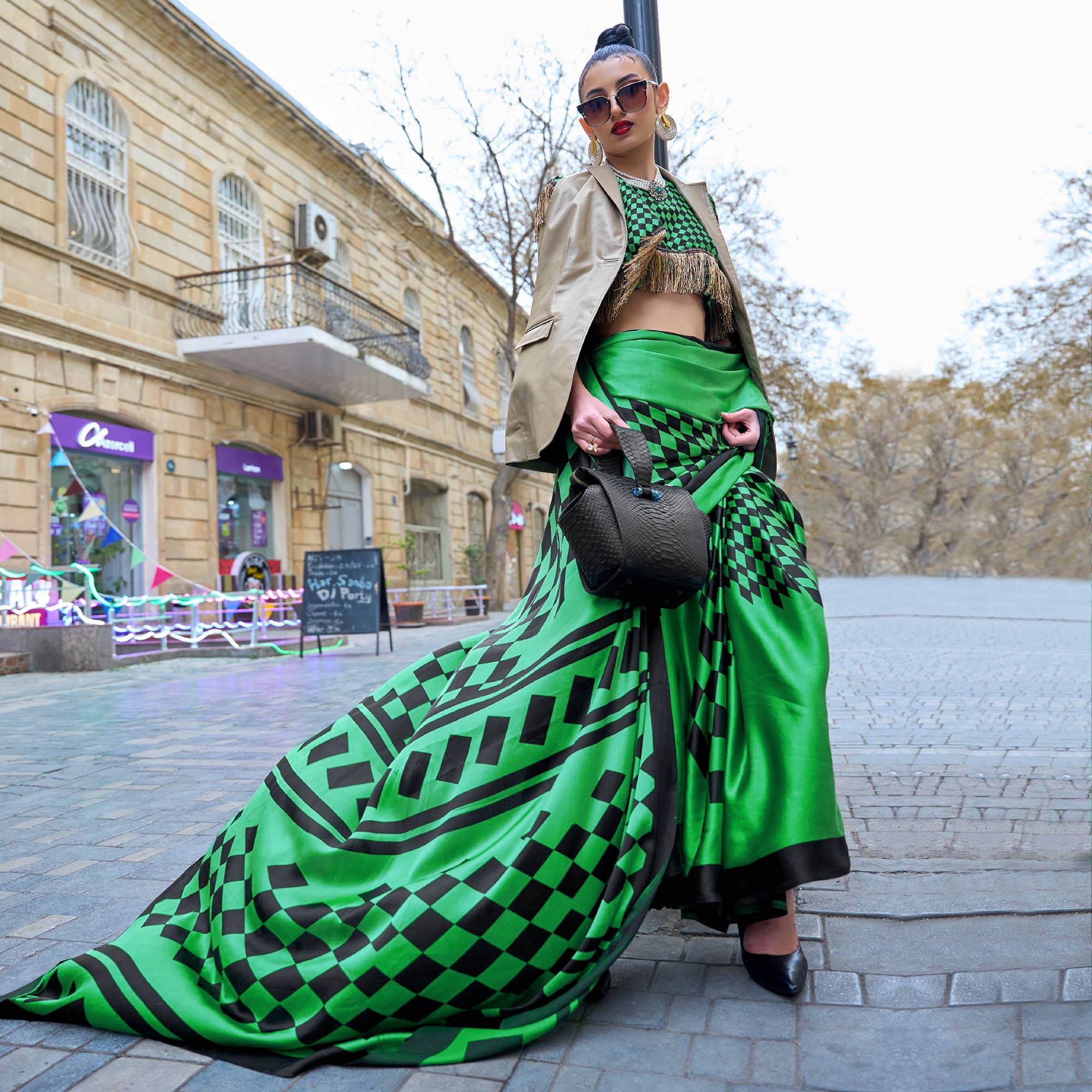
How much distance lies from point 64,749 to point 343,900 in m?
4.25

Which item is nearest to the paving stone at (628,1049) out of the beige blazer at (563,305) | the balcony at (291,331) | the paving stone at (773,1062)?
the paving stone at (773,1062)

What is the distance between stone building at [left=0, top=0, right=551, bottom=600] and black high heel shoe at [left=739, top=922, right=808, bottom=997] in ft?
40.6

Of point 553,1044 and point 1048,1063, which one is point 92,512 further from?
point 1048,1063

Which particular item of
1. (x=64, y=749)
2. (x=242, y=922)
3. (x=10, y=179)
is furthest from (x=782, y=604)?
(x=10, y=179)

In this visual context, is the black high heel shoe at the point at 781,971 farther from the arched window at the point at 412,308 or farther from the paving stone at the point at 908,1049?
the arched window at the point at 412,308

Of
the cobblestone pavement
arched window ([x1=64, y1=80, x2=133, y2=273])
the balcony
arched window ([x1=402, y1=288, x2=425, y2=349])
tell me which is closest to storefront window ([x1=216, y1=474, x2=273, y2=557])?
the balcony

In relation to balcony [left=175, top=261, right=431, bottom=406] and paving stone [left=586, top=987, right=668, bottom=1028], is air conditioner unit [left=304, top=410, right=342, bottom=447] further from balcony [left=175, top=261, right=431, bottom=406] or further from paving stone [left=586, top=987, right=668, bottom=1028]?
paving stone [left=586, top=987, right=668, bottom=1028]

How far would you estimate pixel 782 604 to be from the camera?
2.09m

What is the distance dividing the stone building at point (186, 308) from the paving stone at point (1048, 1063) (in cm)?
1286

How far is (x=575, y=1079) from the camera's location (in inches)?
65.9

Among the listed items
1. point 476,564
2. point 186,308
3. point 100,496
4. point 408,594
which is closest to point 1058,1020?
point 100,496

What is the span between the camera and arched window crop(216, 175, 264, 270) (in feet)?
56.0

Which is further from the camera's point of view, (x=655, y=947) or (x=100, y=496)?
(x=100, y=496)

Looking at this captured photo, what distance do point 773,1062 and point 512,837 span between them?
581mm
